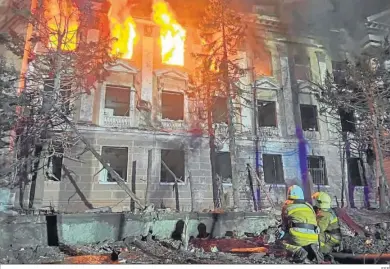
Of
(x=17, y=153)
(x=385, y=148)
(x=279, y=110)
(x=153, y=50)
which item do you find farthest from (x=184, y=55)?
(x=385, y=148)

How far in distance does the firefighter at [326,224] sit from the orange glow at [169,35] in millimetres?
14515

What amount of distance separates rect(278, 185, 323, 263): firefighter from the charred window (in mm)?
17537

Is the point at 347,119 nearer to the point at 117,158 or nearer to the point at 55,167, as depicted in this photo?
the point at 117,158

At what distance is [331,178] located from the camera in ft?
60.5

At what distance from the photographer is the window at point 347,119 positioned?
790 inches

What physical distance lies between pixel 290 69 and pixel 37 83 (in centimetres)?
1581

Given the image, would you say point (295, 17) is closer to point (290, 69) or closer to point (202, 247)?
point (290, 69)

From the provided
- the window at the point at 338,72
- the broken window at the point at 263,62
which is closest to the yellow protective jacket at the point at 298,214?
the broken window at the point at 263,62

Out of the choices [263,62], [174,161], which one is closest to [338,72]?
[263,62]

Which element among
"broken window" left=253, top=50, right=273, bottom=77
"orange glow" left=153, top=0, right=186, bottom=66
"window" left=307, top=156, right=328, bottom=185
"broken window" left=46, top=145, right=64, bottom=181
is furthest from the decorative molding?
"window" left=307, top=156, right=328, bottom=185

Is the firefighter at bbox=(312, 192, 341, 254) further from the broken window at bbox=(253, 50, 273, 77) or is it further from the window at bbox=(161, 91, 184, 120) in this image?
the broken window at bbox=(253, 50, 273, 77)

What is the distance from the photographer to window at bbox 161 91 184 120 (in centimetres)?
1758

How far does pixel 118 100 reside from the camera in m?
16.8

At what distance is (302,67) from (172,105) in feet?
32.3
